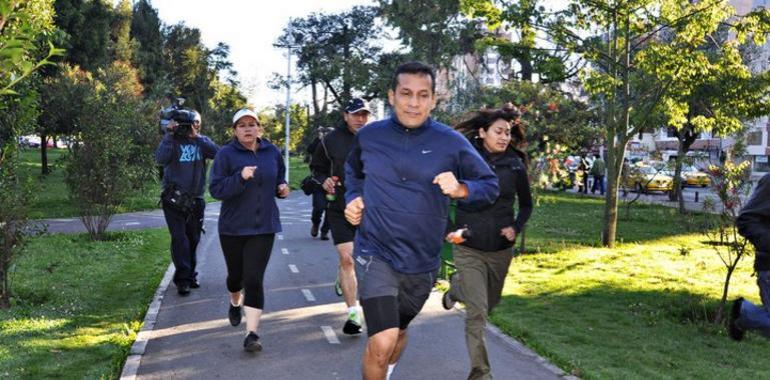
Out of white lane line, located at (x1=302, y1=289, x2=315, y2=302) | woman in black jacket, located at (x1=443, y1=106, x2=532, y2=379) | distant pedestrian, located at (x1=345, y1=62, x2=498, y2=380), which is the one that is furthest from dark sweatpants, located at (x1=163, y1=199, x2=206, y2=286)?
distant pedestrian, located at (x1=345, y1=62, x2=498, y2=380)

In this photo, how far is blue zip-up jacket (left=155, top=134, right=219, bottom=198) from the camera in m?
8.97

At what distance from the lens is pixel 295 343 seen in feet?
22.8

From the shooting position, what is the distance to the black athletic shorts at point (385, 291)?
4.06 metres

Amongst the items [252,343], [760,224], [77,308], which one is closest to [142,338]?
[252,343]

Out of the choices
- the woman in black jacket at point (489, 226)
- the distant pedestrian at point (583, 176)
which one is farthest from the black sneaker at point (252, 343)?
the distant pedestrian at point (583, 176)

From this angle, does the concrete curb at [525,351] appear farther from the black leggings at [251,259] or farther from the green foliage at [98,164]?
the green foliage at [98,164]

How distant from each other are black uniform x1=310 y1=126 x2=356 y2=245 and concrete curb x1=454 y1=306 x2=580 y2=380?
174 centimetres

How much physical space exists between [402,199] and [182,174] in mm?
5491

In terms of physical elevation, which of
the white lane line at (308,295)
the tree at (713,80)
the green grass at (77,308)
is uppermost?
the tree at (713,80)

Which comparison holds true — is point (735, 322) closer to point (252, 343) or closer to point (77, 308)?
point (252, 343)

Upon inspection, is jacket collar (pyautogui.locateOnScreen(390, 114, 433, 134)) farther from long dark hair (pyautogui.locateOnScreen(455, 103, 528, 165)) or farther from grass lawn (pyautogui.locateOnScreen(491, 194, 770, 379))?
grass lawn (pyautogui.locateOnScreen(491, 194, 770, 379))

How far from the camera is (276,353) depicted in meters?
6.59

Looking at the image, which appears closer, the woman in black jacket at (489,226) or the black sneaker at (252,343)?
the woman in black jacket at (489,226)

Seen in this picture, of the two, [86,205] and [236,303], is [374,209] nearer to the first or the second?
[236,303]
